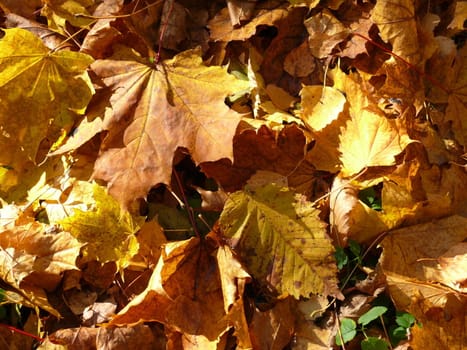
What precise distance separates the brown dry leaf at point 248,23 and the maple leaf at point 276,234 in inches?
23.2

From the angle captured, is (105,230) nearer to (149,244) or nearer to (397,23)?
(149,244)

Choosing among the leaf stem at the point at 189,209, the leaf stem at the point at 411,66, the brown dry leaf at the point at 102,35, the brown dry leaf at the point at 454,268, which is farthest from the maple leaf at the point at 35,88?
the brown dry leaf at the point at 454,268

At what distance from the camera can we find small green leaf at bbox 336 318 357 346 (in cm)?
144

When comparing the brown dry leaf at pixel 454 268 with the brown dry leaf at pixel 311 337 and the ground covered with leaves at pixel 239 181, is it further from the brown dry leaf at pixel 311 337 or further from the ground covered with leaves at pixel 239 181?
the brown dry leaf at pixel 311 337

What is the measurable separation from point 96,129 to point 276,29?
0.73 metres

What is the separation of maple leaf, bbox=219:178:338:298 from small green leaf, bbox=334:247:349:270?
0.13m

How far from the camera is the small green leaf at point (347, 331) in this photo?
4.71ft

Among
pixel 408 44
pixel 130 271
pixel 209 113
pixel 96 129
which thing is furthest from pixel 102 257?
pixel 408 44

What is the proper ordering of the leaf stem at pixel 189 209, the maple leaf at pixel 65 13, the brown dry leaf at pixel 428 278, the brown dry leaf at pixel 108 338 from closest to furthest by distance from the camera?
the brown dry leaf at pixel 428 278 < the brown dry leaf at pixel 108 338 < the leaf stem at pixel 189 209 < the maple leaf at pixel 65 13

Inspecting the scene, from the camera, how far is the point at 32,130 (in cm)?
159

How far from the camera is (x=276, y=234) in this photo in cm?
146

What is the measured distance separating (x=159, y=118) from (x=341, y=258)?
65cm

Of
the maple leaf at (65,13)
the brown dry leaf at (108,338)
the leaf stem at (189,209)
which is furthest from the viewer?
the maple leaf at (65,13)

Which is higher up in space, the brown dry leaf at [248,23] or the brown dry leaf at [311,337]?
the brown dry leaf at [248,23]
